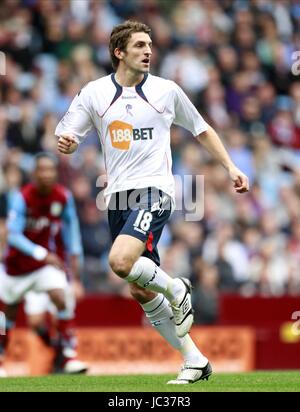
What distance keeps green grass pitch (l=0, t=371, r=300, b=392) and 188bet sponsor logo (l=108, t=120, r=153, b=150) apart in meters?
1.81

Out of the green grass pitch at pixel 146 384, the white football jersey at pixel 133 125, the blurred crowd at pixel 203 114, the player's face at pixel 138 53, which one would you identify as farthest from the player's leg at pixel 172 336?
the blurred crowd at pixel 203 114

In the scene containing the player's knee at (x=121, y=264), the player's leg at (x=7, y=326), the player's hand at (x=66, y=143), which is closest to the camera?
the player's knee at (x=121, y=264)

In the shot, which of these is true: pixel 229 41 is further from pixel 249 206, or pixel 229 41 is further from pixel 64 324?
pixel 64 324

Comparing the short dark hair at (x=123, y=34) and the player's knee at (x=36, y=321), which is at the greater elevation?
the short dark hair at (x=123, y=34)

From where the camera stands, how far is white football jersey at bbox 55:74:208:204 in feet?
29.6

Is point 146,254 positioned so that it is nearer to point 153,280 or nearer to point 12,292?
point 153,280

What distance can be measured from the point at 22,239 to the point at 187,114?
12.6 feet

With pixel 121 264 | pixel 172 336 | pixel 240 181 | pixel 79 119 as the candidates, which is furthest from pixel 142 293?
pixel 79 119

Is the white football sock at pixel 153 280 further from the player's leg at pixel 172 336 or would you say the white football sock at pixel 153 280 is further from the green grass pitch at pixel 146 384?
the green grass pitch at pixel 146 384

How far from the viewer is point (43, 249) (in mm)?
12641

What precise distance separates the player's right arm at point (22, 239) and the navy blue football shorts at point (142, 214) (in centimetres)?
346

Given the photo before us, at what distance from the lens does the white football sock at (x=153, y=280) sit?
866 cm

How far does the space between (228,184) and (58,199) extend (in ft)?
18.0

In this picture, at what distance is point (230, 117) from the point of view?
19.1 meters
